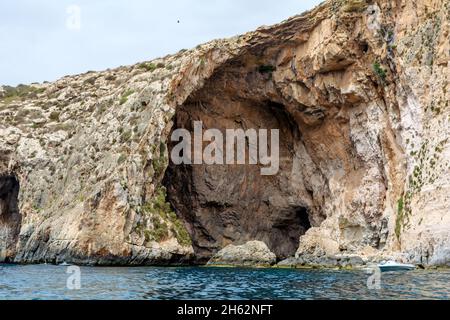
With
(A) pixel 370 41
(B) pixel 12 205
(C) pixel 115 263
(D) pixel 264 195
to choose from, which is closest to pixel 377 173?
(A) pixel 370 41

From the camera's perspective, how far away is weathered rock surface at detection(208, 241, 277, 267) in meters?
55.0

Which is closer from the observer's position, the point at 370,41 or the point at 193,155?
the point at 370,41

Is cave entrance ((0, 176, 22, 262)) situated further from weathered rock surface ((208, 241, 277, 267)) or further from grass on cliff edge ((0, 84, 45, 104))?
weathered rock surface ((208, 241, 277, 267))

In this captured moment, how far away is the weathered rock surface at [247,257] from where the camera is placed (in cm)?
5497

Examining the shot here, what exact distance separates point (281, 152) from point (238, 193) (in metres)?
6.56

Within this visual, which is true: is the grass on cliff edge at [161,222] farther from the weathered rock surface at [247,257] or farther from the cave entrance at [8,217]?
the cave entrance at [8,217]

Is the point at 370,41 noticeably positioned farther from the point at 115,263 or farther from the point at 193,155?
the point at 115,263

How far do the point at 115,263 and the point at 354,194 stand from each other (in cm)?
2276

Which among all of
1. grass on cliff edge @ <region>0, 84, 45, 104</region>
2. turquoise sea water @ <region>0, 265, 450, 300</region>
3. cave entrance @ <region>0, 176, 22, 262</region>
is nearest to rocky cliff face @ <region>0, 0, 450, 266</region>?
cave entrance @ <region>0, 176, 22, 262</region>

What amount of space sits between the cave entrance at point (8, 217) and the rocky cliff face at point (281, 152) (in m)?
0.24

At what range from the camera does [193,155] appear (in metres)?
64.8

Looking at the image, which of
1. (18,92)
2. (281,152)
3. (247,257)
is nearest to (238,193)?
(281,152)

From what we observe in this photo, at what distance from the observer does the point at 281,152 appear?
2601 inches

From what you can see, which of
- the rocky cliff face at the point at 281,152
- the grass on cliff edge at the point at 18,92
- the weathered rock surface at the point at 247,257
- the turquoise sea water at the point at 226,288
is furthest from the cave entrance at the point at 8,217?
the turquoise sea water at the point at 226,288
